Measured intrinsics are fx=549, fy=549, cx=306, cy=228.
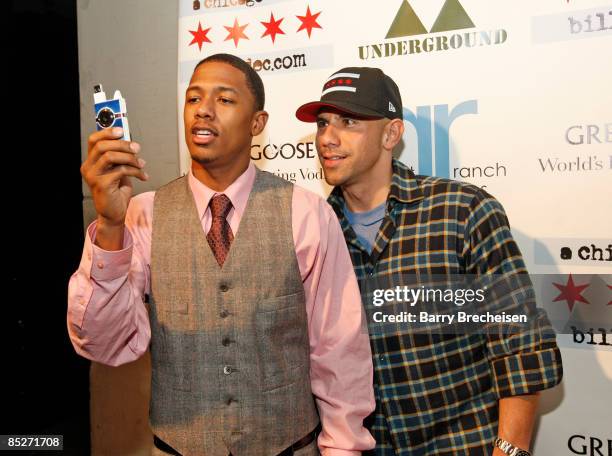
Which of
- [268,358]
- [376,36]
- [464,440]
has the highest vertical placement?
[376,36]

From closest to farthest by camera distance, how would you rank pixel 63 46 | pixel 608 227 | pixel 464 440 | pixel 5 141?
pixel 464 440 < pixel 608 227 < pixel 5 141 < pixel 63 46

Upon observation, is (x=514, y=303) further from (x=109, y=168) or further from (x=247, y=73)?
(x=109, y=168)

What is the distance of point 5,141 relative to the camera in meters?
2.43

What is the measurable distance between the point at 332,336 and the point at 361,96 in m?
0.77

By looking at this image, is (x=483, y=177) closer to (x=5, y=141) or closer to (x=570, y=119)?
(x=570, y=119)

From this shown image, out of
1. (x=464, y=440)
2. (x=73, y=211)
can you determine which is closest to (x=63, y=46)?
(x=73, y=211)

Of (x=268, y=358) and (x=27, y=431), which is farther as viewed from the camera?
(x=27, y=431)

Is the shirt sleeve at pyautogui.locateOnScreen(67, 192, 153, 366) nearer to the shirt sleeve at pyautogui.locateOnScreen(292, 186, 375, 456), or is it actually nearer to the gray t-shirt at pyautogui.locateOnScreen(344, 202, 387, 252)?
the shirt sleeve at pyautogui.locateOnScreen(292, 186, 375, 456)

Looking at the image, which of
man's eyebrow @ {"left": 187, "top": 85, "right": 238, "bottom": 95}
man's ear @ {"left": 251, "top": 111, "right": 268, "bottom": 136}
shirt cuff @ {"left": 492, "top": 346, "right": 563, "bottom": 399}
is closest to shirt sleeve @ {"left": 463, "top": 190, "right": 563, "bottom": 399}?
shirt cuff @ {"left": 492, "top": 346, "right": 563, "bottom": 399}

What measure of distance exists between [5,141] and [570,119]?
A: 2318mm

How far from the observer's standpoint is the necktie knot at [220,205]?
1.43 m

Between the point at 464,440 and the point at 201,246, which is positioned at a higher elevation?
the point at 201,246

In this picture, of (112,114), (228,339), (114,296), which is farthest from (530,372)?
(112,114)

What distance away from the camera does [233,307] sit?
1328 millimetres
